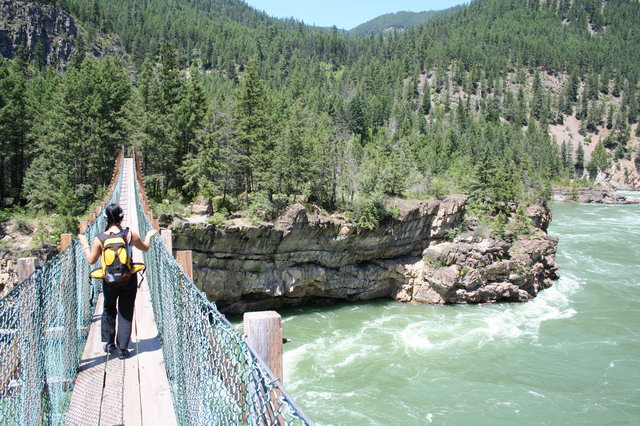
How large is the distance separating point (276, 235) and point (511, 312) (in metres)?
15.3

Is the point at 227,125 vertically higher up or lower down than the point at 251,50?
lower down

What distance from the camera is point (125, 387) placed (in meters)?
4.15

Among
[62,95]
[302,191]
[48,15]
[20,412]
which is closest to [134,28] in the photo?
[48,15]

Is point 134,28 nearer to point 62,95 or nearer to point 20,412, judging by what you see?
point 62,95

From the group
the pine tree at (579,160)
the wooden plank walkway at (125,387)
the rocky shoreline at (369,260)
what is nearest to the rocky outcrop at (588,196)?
the pine tree at (579,160)

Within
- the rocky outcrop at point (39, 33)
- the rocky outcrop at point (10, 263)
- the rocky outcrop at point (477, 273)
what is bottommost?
the rocky outcrop at point (477, 273)

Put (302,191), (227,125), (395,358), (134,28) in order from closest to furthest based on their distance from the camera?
(395,358)
(302,191)
(227,125)
(134,28)

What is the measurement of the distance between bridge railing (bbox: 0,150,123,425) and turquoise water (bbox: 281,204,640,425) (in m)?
13.7

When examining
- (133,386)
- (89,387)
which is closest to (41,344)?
(89,387)

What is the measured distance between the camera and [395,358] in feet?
70.7

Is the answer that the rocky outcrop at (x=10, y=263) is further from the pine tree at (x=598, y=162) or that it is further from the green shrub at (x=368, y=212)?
the pine tree at (x=598, y=162)

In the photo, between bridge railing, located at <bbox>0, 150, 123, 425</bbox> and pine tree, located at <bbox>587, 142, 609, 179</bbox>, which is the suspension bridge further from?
pine tree, located at <bbox>587, 142, 609, 179</bbox>

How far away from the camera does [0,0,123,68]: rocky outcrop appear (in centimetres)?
6906

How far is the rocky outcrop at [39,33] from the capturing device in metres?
69.1
